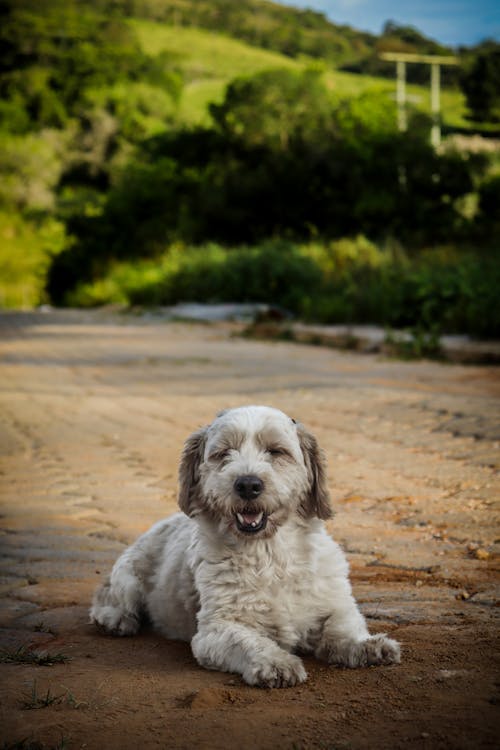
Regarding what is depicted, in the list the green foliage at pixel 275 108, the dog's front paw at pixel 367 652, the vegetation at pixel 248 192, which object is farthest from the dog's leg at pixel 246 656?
the green foliage at pixel 275 108

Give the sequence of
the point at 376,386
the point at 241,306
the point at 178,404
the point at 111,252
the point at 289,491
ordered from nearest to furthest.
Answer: the point at 289,491
the point at 178,404
the point at 376,386
the point at 241,306
the point at 111,252

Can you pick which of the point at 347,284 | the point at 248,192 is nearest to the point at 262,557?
the point at 347,284

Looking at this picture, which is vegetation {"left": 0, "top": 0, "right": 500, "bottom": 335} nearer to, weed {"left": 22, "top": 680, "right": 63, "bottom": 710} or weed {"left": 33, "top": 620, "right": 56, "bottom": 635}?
weed {"left": 33, "top": 620, "right": 56, "bottom": 635}

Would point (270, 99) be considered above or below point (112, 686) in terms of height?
above

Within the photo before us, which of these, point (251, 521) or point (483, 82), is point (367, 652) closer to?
point (251, 521)

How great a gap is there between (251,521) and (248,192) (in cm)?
3354

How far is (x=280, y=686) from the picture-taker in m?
3.36

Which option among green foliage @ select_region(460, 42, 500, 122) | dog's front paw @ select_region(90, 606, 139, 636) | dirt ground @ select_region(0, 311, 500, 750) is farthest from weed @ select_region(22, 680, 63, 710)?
green foliage @ select_region(460, 42, 500, 122)

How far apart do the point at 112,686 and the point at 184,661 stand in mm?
510

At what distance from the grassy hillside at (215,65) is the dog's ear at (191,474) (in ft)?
152

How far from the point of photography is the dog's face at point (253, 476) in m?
3.73

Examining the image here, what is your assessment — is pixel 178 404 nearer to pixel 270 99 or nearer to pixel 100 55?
pixel 270 99

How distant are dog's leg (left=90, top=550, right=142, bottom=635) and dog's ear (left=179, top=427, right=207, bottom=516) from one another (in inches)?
24.7

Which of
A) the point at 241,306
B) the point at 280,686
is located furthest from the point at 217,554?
the point at 241,306
